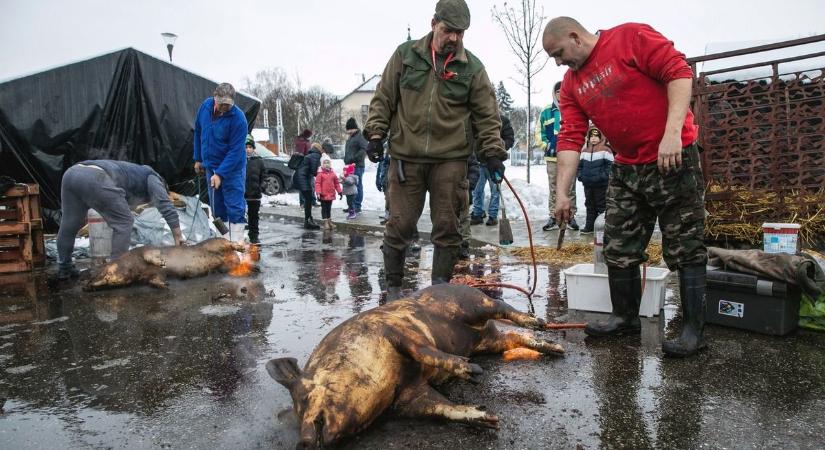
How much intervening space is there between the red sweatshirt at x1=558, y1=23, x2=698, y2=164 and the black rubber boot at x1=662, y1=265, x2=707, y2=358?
74cm

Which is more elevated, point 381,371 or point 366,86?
point 366,86

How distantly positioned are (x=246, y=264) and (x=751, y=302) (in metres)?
5.32

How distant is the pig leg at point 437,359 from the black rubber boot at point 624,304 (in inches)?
57.1

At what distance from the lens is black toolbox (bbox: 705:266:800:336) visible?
3.60 metres

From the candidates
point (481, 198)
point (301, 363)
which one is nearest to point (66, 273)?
point (301, 363)

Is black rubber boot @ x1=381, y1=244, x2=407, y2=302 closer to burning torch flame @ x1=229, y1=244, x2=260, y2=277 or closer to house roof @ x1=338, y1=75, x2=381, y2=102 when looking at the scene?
burning torch flame @ x1=229, y1=244, x2=260, y2=277

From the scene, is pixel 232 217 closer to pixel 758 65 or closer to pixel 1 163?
pixel 1 163

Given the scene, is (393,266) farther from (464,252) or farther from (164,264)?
(164,264)

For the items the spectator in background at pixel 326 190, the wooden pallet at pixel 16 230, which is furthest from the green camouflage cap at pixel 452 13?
the spectator in background at pixel 326 190

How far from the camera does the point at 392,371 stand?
2.61m

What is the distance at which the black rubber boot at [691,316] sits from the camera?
334 centimetres

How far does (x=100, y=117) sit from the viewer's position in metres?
9.79

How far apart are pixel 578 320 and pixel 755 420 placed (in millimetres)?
1751

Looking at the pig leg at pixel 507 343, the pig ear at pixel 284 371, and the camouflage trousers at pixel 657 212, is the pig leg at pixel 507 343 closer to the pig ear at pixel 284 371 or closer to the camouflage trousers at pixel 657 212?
the camouflage trousers at pixel 657 212
